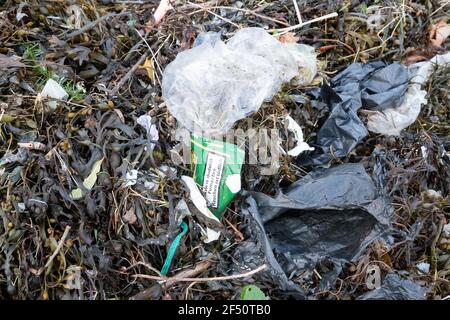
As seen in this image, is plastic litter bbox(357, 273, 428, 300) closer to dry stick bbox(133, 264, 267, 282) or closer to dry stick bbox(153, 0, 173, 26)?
dry stick bbox(133, 264, 267, 282)

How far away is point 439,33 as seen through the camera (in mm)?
2527

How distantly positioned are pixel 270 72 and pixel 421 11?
3.52ft

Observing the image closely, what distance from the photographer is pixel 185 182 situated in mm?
1971

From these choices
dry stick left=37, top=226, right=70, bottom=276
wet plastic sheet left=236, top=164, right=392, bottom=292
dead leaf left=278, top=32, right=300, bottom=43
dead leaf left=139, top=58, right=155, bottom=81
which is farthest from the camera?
dead leaf left=278, top=32, right=300, bottom=43

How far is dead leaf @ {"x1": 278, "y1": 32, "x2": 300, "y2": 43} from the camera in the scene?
7.61 ft

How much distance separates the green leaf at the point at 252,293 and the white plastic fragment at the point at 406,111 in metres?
0.96

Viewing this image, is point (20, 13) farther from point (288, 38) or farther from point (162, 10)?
point (288, 38)

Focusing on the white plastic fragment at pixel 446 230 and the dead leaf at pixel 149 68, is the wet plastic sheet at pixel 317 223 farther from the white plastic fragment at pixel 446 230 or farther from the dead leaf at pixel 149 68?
the dead leaf at pixel 149 68

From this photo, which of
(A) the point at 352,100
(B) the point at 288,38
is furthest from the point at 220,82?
(A) the point at 352,100

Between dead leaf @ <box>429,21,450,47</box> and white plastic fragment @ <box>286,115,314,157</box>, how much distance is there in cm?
103

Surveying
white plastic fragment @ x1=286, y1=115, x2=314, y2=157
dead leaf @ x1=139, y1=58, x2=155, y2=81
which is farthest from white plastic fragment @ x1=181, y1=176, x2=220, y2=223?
dead leaf @ x1=139, y1=58, x2=155, y2=81

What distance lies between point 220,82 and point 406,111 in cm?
94

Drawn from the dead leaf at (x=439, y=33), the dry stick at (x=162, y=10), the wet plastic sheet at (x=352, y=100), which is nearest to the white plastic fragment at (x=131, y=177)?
the wet plastic sheet at (x=352, y=100)

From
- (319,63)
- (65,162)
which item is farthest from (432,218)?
(65,162)
